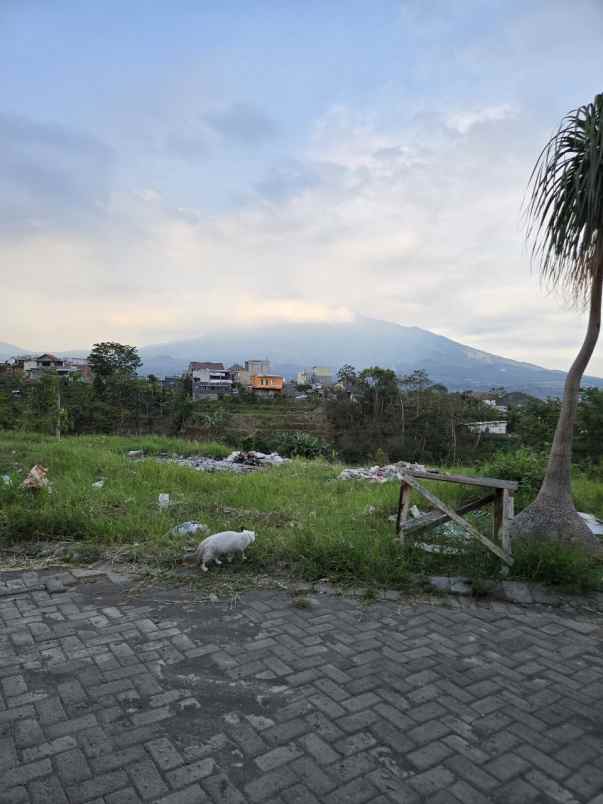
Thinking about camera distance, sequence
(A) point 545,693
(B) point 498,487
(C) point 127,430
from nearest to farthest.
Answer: (A) point 545,693
(B) point 498,487
(C) point 127,430

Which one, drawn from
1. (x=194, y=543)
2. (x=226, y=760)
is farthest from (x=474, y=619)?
(x=194, y=543)

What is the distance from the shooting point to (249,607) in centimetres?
334

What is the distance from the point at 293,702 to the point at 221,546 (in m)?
1.67

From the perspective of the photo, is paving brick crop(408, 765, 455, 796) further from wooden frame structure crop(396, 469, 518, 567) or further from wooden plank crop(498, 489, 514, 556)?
wooden plank crop(498, 489, 514, 556)

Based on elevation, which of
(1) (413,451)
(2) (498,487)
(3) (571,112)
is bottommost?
(1) (413,451)

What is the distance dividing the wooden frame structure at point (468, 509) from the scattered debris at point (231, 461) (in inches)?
174

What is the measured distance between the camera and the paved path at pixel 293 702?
1.88 meters

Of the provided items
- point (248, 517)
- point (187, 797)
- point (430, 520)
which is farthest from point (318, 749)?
point (248, 517)

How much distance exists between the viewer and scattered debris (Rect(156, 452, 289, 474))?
869 centimetres

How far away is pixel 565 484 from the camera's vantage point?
4.44 m

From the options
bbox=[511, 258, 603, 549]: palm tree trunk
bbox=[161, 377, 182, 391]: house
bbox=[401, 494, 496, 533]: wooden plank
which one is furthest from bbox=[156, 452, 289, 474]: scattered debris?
bbox=[161, 377, 182, 391]: house

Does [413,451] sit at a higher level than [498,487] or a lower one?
lower

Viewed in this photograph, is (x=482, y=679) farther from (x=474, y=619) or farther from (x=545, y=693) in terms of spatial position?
(x=474, y=619)

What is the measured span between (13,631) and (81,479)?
3702mm
